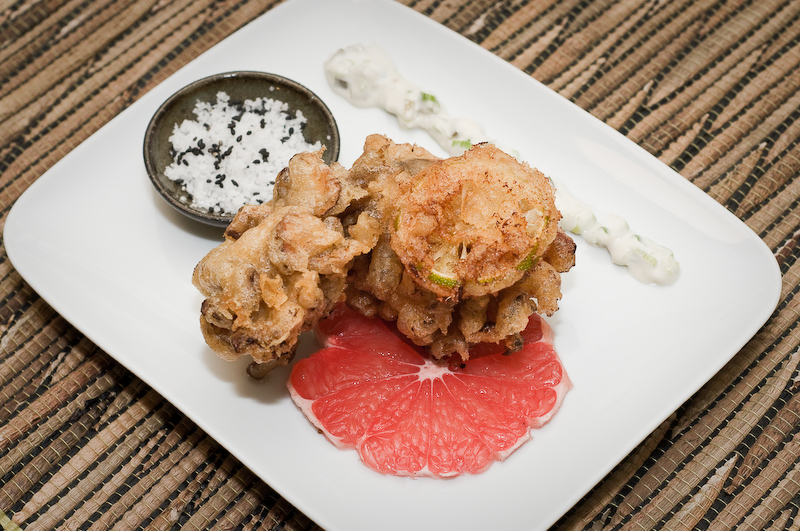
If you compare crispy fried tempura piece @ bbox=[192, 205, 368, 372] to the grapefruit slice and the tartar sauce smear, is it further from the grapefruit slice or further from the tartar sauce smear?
the tartar sauce smear

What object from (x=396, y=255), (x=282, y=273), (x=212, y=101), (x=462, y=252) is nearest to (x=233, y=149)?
(x=212, y=101)

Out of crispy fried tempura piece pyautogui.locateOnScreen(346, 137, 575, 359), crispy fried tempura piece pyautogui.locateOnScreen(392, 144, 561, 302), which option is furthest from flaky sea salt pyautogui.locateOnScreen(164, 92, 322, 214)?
crispy fried tempura piece pyautogui.locateOnScreen(392, 144, 561, 302)

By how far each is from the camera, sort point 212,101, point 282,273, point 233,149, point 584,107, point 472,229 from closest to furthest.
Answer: point 472,229 → point 282,273 → point 233,149 → point 212,101 → point 584,107

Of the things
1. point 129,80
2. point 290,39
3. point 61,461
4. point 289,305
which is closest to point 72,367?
point 61,461

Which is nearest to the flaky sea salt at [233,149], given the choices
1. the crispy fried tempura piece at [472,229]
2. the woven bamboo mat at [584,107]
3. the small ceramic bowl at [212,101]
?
the small ceramic bowl at [212,101]

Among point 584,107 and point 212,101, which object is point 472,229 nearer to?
point 212,101

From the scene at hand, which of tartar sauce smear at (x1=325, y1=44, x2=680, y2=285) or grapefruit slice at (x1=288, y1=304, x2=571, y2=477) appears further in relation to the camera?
tartar sauce smear at (x1=325, y1=44, x2=680, y2=285)
